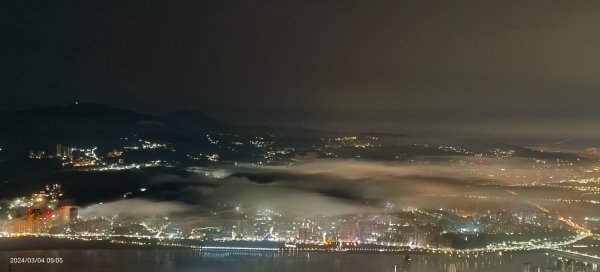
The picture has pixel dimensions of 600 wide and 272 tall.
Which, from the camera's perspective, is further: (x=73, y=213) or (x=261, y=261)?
(x=73, y=213)

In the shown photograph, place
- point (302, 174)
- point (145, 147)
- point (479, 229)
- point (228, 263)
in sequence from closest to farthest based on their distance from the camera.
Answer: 1. point (228, 263)
2. point (479, 229)
3. point (302, 174)
4. point (145, 147)

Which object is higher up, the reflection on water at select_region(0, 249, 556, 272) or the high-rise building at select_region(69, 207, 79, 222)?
the high-rise building at select_region(69, 207, 79, 222)

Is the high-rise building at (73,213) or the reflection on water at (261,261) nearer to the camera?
the reflection on water at (261,261)

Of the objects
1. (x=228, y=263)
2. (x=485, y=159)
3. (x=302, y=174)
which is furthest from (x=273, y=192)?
(x=485, y=159)

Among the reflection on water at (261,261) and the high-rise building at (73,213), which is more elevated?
the high-rise building at (73,213)

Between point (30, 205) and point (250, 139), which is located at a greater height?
point (250, 139)

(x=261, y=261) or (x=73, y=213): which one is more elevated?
(x=73, y=213)

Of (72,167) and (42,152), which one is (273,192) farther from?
(42,152)

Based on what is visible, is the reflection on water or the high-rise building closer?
the reflection on water
